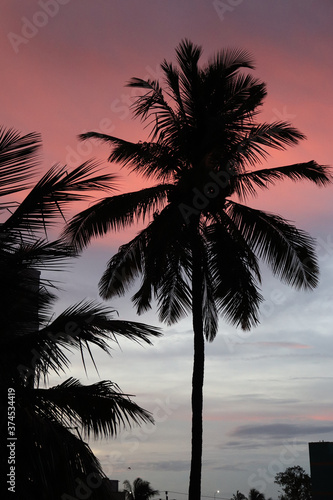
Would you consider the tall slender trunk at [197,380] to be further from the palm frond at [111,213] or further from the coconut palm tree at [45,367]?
the coconut palm tree at [45,367]

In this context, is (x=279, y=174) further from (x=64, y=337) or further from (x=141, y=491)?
(x=141, y=491)

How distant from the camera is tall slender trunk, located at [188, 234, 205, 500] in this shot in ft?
49.2

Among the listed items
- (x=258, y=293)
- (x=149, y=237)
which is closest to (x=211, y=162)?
(x=149, y=237)

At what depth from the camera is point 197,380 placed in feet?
53.2

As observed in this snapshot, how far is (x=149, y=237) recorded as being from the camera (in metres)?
17.1

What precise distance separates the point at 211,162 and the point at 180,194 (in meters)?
1.26

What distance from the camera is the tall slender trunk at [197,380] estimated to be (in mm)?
15008

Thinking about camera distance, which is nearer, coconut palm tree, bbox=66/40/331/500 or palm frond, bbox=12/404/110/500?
palm frond, bbox=12/404/110/500

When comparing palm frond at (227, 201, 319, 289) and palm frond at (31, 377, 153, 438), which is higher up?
palm frond at (227, 201, 319, 289)

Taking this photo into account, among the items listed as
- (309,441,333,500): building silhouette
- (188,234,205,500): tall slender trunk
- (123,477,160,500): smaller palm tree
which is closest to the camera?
(188,234,205,500): tall slender trunk

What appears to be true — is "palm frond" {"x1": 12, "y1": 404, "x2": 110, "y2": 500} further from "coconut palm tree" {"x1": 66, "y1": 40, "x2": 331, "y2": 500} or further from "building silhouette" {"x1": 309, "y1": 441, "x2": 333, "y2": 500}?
"building silhouette" {"x1": 309, "y1": 441, "x2": 333, "y2": 500}

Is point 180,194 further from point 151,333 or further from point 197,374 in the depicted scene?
point 151,333

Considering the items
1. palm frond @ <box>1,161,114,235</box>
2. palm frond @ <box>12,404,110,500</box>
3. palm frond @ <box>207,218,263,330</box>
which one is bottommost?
palm frond @ <box>12,404,110,500</box>

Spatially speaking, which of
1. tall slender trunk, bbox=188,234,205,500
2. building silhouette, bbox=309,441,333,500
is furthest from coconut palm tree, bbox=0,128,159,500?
building silhouette, bbox=309,441,333,500
